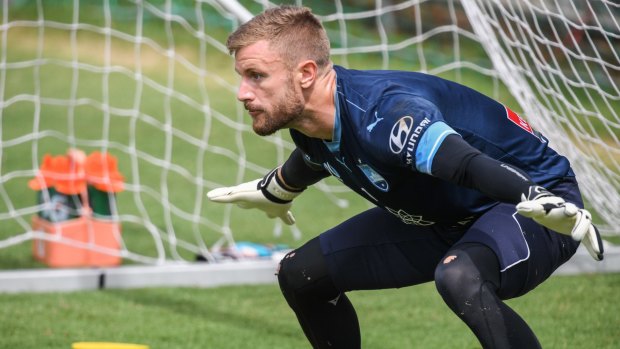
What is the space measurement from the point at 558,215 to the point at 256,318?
3.03 m

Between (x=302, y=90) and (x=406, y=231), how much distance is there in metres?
0.71

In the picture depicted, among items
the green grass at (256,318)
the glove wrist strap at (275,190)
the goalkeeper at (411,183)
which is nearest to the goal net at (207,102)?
the green grass at (256,318)

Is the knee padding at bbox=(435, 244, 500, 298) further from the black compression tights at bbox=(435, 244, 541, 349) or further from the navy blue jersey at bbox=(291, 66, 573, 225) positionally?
the navy blue jersey at bbox=(291, 66, 573, 225)

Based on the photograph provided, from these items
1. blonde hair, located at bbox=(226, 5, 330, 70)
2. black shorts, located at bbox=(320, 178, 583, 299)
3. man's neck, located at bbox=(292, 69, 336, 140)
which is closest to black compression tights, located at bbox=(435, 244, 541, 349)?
black shorts, located at bbox=(320, 178, 583, 299)

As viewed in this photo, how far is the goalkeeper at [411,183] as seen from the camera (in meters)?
3.06

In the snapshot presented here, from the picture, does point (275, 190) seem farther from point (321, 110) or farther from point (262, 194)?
point (321, 110)

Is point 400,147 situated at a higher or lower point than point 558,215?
higher

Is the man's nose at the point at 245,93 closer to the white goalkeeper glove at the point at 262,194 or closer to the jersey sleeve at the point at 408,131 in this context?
the jersey sleeve at the point at 408,131

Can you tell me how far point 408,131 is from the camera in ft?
10.1

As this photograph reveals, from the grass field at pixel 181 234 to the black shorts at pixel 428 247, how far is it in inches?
A: 51.9

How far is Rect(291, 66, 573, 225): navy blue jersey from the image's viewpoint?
126 inches

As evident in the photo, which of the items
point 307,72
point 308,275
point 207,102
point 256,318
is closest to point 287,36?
point 307,72

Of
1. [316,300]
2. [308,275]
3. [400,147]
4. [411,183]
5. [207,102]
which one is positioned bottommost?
[207,102]

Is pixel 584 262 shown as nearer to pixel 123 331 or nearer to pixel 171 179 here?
pixel 123 331
